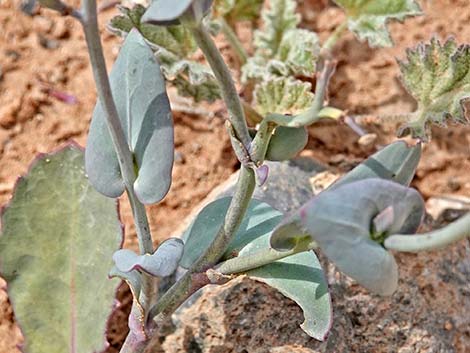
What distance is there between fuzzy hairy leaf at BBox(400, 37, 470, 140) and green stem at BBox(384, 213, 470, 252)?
2.34 ft

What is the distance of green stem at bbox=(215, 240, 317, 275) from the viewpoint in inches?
48.0

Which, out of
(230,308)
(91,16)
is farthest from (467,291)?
(91,16)

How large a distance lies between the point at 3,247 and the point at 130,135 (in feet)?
1.45

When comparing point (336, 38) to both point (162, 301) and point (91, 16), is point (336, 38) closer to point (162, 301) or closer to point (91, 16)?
point (162, 301)

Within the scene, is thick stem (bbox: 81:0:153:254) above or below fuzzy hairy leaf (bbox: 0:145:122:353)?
above

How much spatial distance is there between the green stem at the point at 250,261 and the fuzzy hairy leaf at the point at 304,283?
0.03 m

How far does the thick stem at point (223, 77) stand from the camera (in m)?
1.03

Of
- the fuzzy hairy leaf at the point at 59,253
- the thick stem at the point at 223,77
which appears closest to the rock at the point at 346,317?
the fuzzy hairy leaf at the point at 59,253

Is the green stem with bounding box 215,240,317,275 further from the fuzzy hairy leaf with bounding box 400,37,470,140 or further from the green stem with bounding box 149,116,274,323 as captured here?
the fuzzy hairy leaf with bounding box 400,37,470,140

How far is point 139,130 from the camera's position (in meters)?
1.29

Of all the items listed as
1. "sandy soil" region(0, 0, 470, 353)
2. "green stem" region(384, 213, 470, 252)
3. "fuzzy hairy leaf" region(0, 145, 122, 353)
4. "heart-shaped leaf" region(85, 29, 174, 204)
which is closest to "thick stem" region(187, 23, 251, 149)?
"heart-shaped leaf" region(85, 29, 174, 204)

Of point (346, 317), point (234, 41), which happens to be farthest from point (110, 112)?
point (234, 41)

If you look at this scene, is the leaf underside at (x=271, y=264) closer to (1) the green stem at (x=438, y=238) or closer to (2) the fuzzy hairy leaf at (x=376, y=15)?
(1) the green stem at (x=438, y=238)

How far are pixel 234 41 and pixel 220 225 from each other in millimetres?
862
